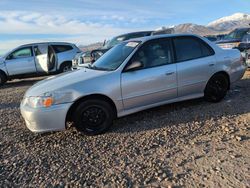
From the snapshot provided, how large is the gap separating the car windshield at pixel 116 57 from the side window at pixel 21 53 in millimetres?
7980

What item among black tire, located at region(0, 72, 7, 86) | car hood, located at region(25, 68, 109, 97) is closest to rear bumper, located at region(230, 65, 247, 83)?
car hood, located at region(25, 68, 109, 97)

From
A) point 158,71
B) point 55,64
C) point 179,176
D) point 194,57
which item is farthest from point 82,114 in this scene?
point 55,64

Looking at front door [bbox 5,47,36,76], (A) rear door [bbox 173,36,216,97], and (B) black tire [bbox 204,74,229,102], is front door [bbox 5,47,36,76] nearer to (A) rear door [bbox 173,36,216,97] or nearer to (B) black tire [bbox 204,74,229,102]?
(A) rear door [bbox 173,36,216,97]


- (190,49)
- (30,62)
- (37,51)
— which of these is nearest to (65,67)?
(37,51)

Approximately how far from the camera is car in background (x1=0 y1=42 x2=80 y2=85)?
490 inches

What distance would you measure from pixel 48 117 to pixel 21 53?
922 centimetres

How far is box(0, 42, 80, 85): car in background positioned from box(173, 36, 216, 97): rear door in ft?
26.5

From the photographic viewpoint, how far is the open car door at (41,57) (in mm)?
12445

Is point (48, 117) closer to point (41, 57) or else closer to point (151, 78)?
point (151, 78)

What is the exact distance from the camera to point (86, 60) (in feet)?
35.6

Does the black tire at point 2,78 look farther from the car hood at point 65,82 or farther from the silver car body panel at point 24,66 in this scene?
the car hood at point 65,82

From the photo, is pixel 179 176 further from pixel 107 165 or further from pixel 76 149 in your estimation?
pixel 76 149

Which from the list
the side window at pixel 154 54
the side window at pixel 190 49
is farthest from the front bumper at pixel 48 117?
the side window at pixel 190 49

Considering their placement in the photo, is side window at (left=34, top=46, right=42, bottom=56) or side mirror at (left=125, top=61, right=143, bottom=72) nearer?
side mirror at (left=125, top=61, right=143, bottom=72)
